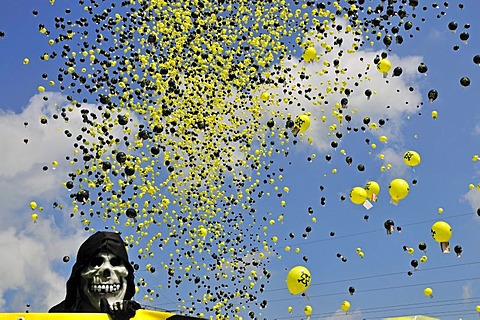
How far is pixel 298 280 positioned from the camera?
9266 mm

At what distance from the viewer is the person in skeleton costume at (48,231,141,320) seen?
15.2 ft

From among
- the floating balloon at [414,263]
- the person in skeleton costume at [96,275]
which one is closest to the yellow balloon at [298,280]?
the floating balloon at [414,263]

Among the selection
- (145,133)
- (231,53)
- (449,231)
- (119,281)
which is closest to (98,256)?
(119,281)

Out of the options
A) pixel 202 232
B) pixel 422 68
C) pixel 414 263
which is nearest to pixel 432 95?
pixel 422 68

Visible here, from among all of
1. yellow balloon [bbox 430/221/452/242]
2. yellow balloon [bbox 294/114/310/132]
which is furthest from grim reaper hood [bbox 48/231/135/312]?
Result: yellow balloon [bbox 430/221/452/242]

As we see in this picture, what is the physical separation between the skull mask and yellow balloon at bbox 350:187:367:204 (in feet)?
20.9

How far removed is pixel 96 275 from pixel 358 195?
21.6 ft

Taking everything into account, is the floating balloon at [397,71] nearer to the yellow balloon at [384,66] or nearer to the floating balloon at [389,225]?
the yellow balloon at [384,66]

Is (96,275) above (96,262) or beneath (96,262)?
beneath

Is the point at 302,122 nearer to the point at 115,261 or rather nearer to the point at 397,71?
the point at 397,71

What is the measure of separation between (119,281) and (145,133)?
5504mm

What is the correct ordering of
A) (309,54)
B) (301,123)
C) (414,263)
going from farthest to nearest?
1. (414,263)
2. (309,54)
3. (301,123)

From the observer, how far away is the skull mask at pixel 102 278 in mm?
4629

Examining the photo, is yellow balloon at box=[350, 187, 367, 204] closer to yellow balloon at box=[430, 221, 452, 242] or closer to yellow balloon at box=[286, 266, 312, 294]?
yellow balloon at box=[430, 221, 452, 242]
